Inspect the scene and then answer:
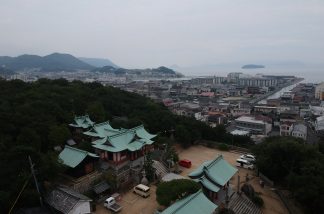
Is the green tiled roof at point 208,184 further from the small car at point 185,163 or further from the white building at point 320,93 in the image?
the white building at point 320,93

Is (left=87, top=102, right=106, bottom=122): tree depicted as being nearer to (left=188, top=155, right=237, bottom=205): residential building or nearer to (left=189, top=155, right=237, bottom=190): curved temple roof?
(left=189, top=155, right=237, bottom=190): curved temple roof

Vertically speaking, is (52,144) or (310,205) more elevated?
(52,144)

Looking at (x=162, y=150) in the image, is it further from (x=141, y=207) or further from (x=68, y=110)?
(x=68, y=110)

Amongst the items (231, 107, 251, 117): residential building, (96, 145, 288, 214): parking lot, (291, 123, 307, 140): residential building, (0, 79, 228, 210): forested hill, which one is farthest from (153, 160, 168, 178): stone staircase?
(231, 107, 251, 117): residential building

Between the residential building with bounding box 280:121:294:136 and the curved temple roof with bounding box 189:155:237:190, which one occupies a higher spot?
the curved temple roof with bounding box 189:155:237:190

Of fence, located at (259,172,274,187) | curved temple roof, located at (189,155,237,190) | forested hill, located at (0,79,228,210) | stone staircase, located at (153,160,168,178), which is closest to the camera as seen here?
forested hill, located at (0,79,228,210)

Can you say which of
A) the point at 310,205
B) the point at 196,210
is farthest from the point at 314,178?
the point at 196,210

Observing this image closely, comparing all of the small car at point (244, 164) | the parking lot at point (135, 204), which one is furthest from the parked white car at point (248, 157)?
the parking lot at point (135, 204)
